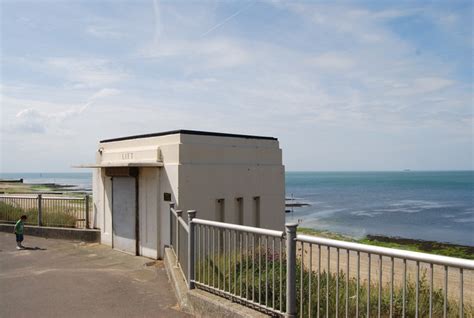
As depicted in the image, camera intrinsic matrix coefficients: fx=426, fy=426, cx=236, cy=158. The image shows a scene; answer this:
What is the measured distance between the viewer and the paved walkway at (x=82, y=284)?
22.1 ft

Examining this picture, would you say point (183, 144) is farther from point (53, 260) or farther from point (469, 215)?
point (469, 215)

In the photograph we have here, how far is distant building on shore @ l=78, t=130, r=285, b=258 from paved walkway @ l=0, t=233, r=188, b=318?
834 mm

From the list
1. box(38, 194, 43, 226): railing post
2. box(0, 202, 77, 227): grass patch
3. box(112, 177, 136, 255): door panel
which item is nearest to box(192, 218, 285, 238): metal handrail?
box(112, 177, 136, 255): door panel

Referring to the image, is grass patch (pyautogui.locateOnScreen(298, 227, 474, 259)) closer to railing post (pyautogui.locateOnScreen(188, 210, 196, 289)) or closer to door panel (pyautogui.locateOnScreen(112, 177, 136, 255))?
door panel (pyautogui.locateOnScreen(112, 177, 136, 255))

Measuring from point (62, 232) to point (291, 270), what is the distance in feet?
37.7

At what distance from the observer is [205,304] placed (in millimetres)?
5902

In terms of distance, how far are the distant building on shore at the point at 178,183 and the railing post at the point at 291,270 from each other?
18.7 feet

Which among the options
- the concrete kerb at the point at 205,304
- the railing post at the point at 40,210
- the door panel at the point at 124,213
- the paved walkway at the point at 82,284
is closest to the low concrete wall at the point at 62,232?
the railing post at the point at 40,210

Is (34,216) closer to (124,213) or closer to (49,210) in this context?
(49,210)

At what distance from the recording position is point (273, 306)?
5016mm

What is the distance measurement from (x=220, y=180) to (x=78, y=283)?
4.44 metres

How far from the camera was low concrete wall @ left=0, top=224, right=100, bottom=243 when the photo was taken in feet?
43.8

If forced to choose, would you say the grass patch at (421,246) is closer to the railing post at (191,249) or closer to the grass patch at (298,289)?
the grass patch at (298,289)

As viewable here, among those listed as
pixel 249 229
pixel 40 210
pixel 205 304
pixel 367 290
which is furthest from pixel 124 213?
pixel 367 290
